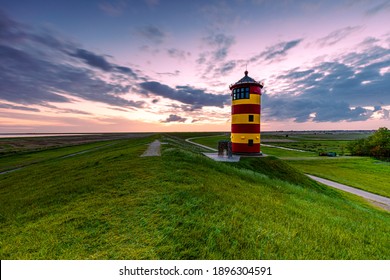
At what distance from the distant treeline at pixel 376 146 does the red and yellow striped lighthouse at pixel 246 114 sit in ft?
155

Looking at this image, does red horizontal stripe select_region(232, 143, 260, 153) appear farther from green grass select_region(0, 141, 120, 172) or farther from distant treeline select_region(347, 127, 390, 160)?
distant treeline select_region(347, 127, 390, 160)

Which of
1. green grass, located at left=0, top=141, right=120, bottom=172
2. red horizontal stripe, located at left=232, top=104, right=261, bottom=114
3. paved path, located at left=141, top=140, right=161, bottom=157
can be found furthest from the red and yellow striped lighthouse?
green grass, located at left=0, top=141, right=120, bottom=172

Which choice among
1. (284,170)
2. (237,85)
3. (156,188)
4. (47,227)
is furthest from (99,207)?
(237,85)

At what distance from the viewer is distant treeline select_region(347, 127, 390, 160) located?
48.2 meters

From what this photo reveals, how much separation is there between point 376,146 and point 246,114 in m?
51.5

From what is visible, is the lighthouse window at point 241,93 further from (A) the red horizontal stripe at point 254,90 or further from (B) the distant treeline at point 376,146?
(B) the distant treeline at point 376,146

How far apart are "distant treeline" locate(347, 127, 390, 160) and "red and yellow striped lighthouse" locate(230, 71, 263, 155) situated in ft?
155

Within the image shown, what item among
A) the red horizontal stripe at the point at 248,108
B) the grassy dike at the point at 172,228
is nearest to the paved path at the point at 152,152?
the grassy dike at the point at 172,228

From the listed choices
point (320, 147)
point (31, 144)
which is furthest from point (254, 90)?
point (31, 144)

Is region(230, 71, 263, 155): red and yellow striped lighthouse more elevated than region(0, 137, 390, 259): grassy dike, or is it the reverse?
region(230, 71, 263, 155): red and yellow striped lighthouse

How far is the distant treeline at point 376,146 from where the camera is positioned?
158 ft

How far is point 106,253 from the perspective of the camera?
12.7ft
